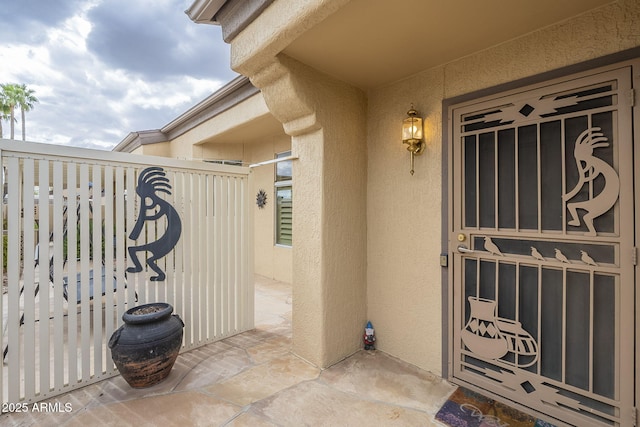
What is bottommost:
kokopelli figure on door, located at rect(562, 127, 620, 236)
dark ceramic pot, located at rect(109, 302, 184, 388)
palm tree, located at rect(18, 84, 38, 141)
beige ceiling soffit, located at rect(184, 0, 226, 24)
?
dark ceramic pot, located at rect(109, 302, 184, 388)

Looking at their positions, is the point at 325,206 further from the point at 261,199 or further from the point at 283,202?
the point at 261,199

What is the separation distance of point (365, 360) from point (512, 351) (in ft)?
4.46

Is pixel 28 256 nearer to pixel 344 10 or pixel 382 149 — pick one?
pixel 344 10

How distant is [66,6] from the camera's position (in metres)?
10.8

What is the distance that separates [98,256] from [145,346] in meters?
0.96

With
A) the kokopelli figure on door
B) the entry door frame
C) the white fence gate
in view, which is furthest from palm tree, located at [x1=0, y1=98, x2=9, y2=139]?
the kokopelli figure on door

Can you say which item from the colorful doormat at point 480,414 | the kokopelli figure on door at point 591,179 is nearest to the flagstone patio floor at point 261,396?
the colorful doormat at point 480,414

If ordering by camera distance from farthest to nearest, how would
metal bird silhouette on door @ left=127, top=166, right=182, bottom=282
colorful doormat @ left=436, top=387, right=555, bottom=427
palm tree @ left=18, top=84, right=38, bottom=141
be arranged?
palm tree @ left=18, top=84, right=38, bottom=141 < metal bird silhouette on door @ left=127, top=166, right=182, bottom=282 < colorful doormat @ left=436, top=387, right=555, bottom=427

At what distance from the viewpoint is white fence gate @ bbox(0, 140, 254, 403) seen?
7.42ft

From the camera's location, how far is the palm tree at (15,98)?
16.3 meters

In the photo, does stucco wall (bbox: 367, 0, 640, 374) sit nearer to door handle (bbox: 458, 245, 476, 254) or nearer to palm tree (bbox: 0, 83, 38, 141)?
door handle (bbox: 458, 245, 476, 254)

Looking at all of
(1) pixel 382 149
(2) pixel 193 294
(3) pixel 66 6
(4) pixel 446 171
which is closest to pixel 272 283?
(2) pixel 193 294

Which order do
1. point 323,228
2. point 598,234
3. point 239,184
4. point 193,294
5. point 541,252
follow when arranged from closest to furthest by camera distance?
point 598,234
point 541,252
point 323,228
point 193,294
point 239,184

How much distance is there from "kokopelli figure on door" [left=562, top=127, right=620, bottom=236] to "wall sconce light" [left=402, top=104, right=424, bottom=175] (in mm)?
1145
